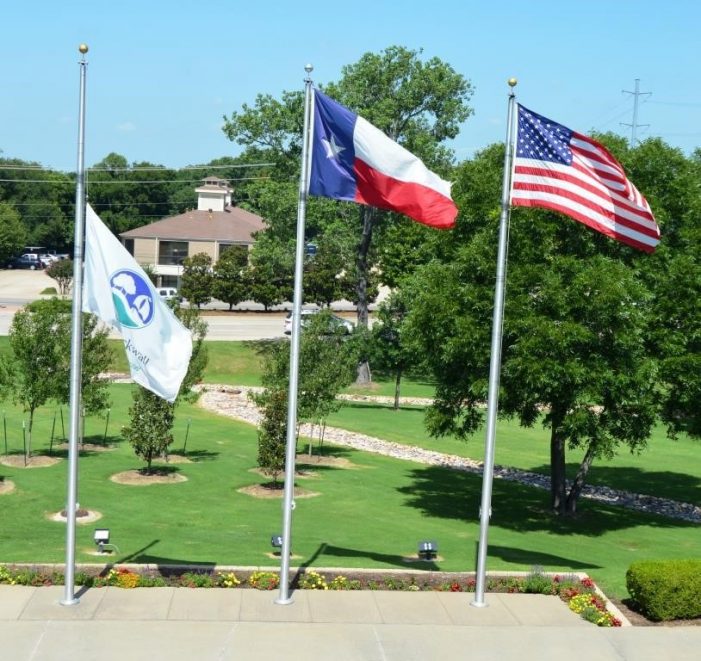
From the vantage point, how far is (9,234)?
94.4m

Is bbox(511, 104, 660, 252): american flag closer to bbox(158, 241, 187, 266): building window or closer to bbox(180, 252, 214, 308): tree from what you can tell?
bbox(180, 252, 214, 308): tree

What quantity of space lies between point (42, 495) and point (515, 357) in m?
11.7

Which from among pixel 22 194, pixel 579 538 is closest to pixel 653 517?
pixel 579 538

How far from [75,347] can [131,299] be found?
1010mm

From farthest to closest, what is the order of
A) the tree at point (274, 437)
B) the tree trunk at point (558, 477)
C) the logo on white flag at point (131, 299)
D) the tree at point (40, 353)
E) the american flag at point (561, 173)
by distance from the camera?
the tree at point (40, 353)
the tree trunk at point (558, 477)
the tree at point (274, 437)
the american flag at point (561, 173)
the logo on white flag at point (131, 299)

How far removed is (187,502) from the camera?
24703 mm

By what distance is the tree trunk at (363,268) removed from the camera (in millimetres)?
52812

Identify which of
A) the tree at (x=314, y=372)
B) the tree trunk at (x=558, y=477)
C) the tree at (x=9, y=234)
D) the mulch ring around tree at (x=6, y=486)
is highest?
the tree at (x=9, y=234)

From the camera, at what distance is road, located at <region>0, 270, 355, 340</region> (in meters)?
59.7

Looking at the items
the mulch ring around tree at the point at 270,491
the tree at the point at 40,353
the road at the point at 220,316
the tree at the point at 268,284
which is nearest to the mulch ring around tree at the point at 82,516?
the mulch ring around tree at the point at 270,491

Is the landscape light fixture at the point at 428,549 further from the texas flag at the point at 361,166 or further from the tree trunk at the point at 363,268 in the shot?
the tree trunk at the point at 363,268

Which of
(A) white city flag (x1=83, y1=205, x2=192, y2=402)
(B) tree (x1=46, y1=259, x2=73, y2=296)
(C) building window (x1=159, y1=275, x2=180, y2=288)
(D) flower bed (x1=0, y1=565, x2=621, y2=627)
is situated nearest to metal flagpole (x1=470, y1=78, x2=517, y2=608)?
(D) flower bed (x1=0, y1=565, x2=621, y2=627)

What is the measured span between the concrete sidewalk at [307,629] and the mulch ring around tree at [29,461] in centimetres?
1367

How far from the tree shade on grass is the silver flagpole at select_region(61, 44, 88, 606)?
117 inches
